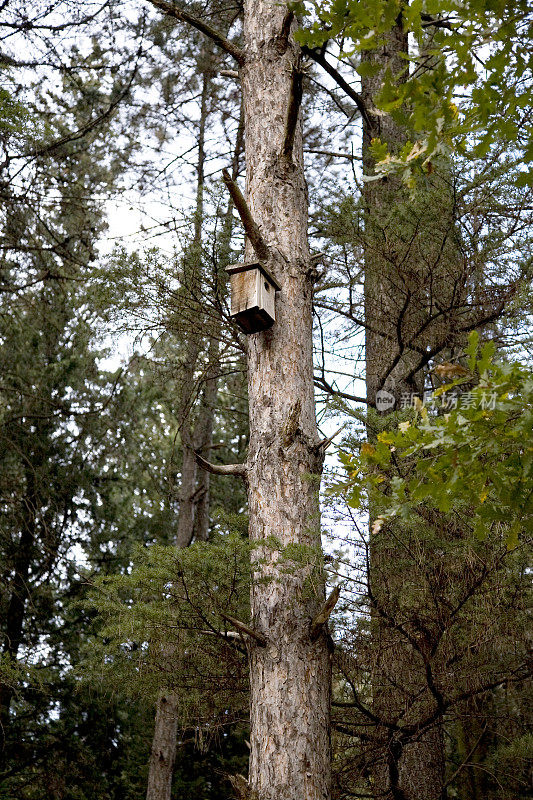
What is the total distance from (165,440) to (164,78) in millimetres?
5974

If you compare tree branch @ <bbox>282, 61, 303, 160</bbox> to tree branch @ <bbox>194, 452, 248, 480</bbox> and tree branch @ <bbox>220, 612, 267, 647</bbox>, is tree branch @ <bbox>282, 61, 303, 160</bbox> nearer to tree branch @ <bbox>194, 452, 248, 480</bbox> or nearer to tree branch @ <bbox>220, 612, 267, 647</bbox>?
tree branch @ <bbox>194, 452, 248, 480</bbox>

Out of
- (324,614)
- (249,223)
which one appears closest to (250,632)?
(324,614)

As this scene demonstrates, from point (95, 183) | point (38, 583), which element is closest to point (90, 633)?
point (38, 583)

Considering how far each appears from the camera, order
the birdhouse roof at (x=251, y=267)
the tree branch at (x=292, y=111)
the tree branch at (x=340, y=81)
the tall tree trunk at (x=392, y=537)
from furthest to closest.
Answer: the tree branch at (x=340, y=81) < the tree branch at (x=292, y=111) < the birdhouse roof at (x=251, y=267) < the tall tree trunk at (x=392, y=537)

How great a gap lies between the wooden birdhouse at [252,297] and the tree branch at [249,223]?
202mm

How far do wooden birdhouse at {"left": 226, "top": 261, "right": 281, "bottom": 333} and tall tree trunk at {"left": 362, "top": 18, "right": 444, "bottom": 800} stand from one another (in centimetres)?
112

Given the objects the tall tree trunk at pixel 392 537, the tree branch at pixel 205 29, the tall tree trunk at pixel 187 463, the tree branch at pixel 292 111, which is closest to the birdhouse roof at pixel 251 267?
the tree branch at pixel 292 111

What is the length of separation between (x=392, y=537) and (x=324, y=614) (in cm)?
65

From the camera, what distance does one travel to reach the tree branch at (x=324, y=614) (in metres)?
3.50

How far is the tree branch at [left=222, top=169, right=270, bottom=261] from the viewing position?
145 inches

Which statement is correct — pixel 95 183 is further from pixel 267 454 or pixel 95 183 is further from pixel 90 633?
pixel 267 454

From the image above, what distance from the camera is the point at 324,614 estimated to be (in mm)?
3520

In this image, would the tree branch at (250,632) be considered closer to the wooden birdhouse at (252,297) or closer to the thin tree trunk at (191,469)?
the wooden birdhouse at (252,297)

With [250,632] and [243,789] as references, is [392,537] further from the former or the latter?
[243,789]
